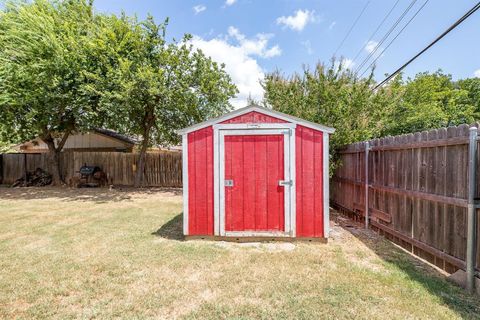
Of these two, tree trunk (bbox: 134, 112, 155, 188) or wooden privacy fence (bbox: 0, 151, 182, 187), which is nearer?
tree trunk (bbox: 134, 112, 155, 188)

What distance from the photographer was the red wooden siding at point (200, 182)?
191 inches

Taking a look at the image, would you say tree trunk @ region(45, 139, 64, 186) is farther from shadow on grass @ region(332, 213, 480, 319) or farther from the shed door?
shadow on grass @ region(332, 213, 480, 319)

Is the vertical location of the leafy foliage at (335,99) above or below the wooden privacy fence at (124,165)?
above

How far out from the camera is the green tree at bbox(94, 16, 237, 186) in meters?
9.87


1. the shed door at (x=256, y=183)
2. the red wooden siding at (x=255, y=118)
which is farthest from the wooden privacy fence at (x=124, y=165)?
the red wooden siding at (x=255, y=118)

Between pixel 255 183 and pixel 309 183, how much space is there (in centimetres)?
99

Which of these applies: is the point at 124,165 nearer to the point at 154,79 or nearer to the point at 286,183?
the point at 154,79

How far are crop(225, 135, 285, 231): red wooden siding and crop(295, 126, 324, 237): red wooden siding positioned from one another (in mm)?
311

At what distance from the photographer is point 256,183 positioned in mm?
4801

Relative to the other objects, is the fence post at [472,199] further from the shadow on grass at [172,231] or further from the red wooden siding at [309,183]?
the shadow on grass at [172,231]

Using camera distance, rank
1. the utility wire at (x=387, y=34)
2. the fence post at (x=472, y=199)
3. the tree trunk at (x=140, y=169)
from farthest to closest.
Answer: the tree trunk at (x=140, y=169), the utility wire at (x=387, y=34), the fence post at (x=472, y=199)

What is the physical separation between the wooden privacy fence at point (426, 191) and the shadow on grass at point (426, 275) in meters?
0.17

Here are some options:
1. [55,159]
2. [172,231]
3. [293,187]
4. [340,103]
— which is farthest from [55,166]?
[340,103]

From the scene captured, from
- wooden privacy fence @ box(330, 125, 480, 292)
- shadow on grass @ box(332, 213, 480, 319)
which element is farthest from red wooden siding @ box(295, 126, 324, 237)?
wooden privacy fence @ box(330, 125, 480, 292)
